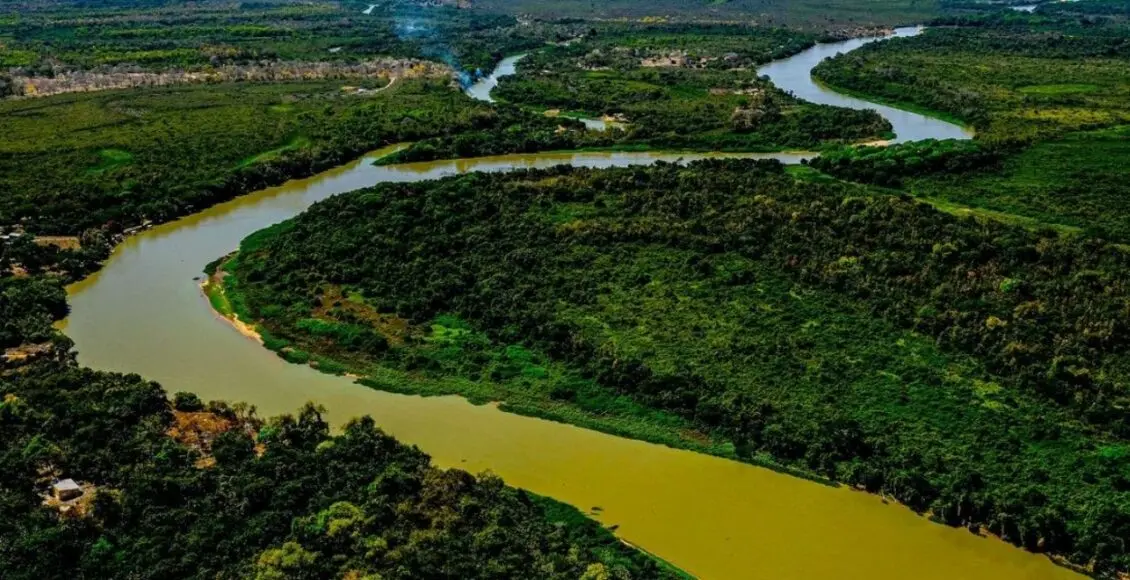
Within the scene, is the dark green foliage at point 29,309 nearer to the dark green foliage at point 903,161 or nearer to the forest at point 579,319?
the forest at point 579,319

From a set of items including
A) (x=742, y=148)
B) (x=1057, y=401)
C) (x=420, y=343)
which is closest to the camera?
(x=1057, y=401)

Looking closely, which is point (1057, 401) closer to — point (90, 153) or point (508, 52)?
point (90, 153)

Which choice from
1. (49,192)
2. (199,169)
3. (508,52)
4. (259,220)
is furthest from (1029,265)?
(508,52)

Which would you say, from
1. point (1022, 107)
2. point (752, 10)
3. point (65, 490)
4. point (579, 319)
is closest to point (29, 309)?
point (65, 490)

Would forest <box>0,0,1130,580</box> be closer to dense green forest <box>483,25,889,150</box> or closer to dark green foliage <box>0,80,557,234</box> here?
dark green foliage <box>0,80,557,234</box>

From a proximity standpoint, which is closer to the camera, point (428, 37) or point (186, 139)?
point (186, 139)

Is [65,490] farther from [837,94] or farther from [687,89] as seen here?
[837,94]

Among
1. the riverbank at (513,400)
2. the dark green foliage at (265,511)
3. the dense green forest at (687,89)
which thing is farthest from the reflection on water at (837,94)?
the dark green foliage at (265,511)
